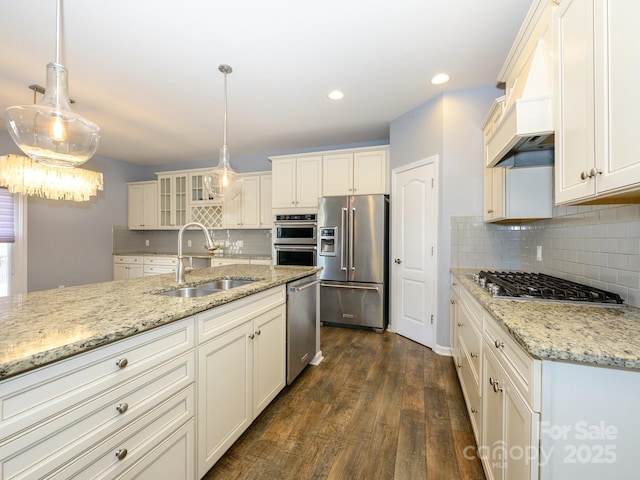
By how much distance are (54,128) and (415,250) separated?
3110 millimetres

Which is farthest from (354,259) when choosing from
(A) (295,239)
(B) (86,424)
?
(B) (86,424)

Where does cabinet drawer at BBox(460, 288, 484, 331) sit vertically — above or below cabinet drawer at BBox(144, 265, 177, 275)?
above

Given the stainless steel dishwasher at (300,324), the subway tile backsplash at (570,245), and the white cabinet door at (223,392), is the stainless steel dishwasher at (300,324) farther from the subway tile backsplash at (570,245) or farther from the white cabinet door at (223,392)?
the subway tile backsplash at (570,245)

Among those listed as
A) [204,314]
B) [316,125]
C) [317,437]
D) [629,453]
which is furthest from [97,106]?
[629,453]

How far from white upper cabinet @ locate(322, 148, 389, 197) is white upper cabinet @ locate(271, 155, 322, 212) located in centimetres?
13

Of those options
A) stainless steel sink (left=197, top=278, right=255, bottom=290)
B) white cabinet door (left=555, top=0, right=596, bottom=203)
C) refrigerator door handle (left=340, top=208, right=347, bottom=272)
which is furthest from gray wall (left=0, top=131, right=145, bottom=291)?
white cabinet door (left=555, top=0, right=596, bottom=203)

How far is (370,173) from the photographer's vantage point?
3.80 metres

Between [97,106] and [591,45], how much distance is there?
13.6 feet

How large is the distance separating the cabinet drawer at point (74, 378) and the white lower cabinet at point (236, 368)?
24 centimetres

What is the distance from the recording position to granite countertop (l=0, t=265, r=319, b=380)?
0.76m

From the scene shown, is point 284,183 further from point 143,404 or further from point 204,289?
point 143,404

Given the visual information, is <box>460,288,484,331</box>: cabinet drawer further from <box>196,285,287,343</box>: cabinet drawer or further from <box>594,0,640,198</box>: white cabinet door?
<box>196,285,287,343</box>: cabinet drawer

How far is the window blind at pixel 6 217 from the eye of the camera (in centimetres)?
377

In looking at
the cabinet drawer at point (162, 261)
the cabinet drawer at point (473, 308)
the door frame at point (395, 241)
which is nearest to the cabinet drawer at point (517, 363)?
the cabinet drawer at point (473, 308)
